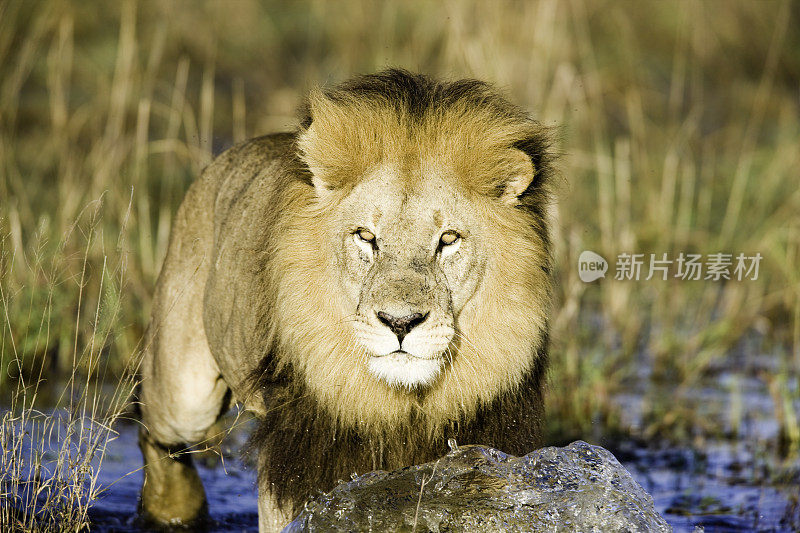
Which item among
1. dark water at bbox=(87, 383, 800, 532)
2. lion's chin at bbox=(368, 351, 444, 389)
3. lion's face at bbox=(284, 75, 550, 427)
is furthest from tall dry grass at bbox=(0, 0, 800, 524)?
lion's chin at bbox=(368, 351, 444, 389)

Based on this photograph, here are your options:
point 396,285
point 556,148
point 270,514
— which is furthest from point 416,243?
point 270,514

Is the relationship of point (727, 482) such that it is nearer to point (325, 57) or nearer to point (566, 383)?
point (566, 383)

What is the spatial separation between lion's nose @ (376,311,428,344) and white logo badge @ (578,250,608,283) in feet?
12.8

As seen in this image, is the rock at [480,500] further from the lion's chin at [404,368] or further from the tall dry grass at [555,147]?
the tall dry grass at [555,147]

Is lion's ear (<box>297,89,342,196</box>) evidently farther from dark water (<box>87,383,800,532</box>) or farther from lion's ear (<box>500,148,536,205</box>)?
dark water (<box>87,383,800,532</box>)

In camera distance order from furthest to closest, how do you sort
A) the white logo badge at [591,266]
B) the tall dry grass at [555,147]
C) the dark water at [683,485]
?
the white logo badge at [591,266], the tall dry grass at [555,147], the dark water at [683,485]

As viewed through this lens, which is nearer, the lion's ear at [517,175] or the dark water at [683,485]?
the lion's ear at [517,175]

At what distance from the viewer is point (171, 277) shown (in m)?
4.87

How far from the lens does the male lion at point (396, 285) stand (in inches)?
139

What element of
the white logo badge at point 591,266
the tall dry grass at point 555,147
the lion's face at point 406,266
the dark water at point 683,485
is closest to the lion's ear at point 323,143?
the lion's face at point 406,266

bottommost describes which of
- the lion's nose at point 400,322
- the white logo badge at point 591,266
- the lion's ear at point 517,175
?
the white logo badge at point 591,266

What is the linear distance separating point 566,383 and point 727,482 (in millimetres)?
1228

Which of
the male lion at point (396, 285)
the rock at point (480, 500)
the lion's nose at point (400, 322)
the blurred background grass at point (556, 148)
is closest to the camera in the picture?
the lion's nose at point (400, 322)

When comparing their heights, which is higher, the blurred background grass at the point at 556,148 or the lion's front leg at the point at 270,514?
the blurred background grass at the point at 556,148
